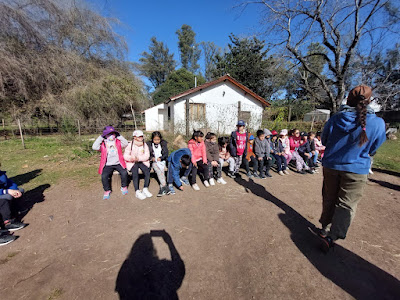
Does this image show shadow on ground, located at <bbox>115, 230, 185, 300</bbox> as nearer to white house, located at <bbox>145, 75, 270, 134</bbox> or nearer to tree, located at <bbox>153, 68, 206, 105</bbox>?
white house, located at <bbox>145, 75, 270, 134</bbox>

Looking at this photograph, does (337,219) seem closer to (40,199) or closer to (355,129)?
(355,129)

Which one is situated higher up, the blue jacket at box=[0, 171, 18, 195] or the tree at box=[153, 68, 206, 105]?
the tree at box=[153, 68, 206, 105]

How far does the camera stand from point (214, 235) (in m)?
2.66

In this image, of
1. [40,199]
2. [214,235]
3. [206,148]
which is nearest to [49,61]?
[40,199]

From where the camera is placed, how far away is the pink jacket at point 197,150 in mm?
4477

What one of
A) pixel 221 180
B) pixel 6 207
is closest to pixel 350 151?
pixel 221 180

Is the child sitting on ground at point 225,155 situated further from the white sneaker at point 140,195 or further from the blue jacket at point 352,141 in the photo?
the blue jacket at point 352,141

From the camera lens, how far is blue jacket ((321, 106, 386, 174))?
2035mm

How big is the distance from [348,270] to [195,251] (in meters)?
1.76

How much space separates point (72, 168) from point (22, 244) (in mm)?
3555

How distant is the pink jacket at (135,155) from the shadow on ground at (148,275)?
199cm

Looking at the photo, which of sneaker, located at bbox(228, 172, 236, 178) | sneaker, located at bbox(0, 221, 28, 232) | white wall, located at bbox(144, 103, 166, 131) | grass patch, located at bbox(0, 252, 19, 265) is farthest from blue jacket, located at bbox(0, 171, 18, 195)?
white wall, located at bbox(144, 103, 166, 131)

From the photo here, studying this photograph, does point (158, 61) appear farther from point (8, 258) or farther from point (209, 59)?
point (8, 258)

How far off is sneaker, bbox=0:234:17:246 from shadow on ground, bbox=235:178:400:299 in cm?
390
